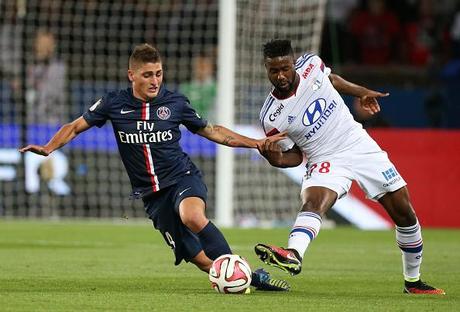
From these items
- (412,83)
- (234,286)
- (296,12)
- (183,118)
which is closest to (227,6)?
(296,12)

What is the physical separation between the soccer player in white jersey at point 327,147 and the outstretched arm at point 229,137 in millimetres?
68

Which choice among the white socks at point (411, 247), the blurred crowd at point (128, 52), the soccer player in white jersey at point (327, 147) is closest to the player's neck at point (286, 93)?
the soccer player in white jersey at point (327, 147)

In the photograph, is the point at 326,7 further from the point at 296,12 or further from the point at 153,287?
the point at 153,287

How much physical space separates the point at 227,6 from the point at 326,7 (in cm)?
581

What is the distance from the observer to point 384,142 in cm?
1752

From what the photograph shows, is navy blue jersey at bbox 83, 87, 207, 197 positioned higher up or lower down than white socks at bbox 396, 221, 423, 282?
higher up

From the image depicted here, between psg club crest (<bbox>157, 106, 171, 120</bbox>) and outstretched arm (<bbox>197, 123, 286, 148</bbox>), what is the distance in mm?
302

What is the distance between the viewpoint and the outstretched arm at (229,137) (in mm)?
8789

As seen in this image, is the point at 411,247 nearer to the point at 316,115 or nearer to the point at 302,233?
the point at 302,233

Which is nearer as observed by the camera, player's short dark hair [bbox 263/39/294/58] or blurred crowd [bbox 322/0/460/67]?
player's short dark hair [bbox 263/39/294/58]

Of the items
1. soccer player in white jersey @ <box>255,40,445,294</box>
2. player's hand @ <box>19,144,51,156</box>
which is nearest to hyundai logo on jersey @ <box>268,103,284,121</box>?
soccer player in white jersey @ <box>255,40,445,294</box>

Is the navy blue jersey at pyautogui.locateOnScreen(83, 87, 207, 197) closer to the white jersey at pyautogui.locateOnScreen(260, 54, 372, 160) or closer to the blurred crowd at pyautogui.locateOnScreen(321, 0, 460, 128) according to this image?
the white jersey at pyautogui.locateOnScreen(260, 54, 372, 160)

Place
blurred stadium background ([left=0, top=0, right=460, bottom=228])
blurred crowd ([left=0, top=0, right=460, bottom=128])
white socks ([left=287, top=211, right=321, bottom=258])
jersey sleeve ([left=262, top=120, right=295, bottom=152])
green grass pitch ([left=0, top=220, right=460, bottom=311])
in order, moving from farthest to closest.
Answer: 1. blurred crowd ([left=0, top=0, right=460, bottom=128])
2. blurred stadium background ([left=0, top=0, right=460, bottom=228])
3. jersey sleeve ([left=262, top=120, right=295, bottom=152])
4. white socks ([left=287, top=211, right=321, bottom=258])
5. green grass pitch ([left=0, top=220, right=460, bottom=311])

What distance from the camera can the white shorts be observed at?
28.6ft
